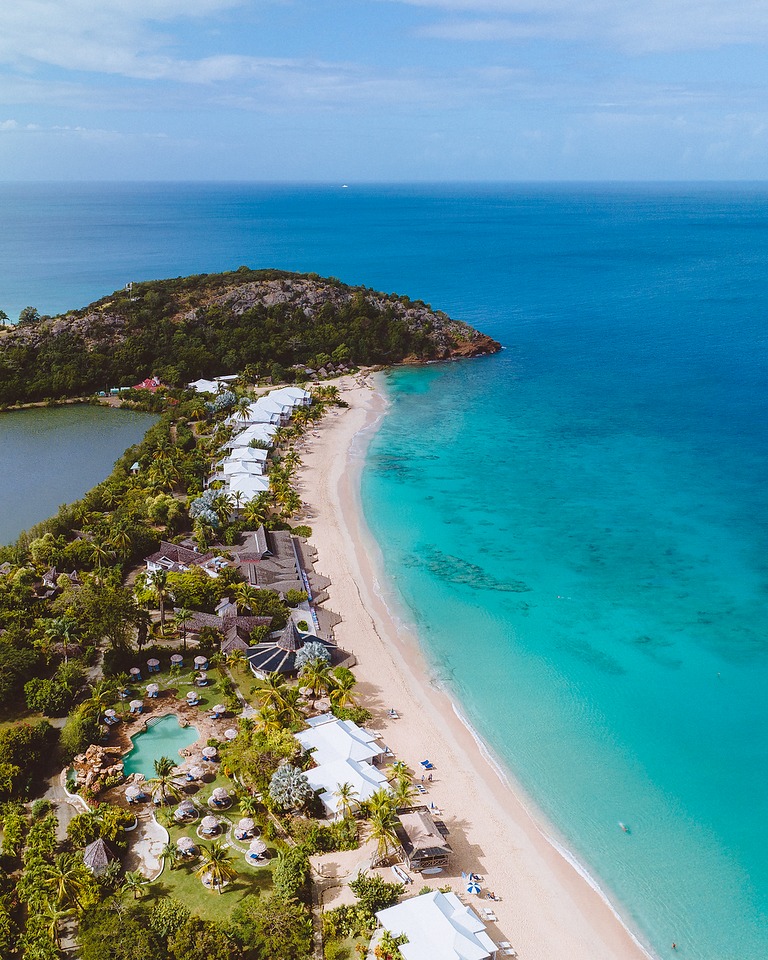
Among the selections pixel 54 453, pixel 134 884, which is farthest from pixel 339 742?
pixel 54 453

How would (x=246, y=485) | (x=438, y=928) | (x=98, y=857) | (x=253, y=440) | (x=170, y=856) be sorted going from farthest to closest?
(x=253, y=440) < (x=246, y=485) < (x=170, y=856) < (x=98, y=857) < (x=438, y=928)

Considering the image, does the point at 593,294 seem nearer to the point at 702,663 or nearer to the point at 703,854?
the point at 702,663

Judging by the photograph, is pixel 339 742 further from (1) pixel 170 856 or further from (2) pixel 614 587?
(2) pixel 614 587

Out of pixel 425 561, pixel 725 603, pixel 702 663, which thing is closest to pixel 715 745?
pixel 702 663

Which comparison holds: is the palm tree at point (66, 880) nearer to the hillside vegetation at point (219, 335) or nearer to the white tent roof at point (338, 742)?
the white tent roof at point (338, 742)

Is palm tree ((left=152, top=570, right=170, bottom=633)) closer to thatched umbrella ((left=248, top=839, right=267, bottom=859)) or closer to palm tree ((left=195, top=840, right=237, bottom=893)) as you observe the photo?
thatched umbrella ((left=248, top=839, right=267, bottom=859))
